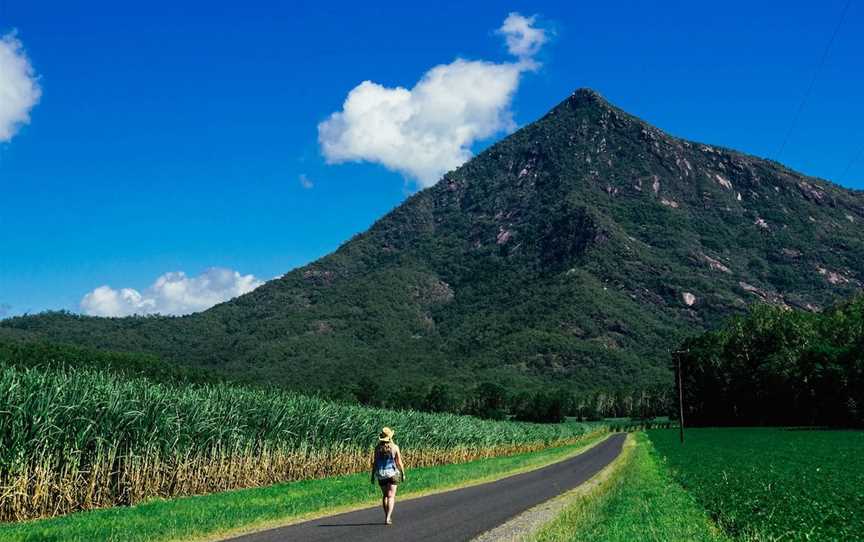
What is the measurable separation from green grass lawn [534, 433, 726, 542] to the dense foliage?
56328 millimetres

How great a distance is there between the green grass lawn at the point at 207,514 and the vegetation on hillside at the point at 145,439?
111 centimetres

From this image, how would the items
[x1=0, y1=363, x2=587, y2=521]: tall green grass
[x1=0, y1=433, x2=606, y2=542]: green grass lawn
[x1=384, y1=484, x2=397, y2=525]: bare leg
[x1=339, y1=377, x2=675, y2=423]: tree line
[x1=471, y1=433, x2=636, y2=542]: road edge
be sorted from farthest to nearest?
[x1=339, y1=377, x2=675, y2=423]: tree line → [x1=0, y1=363, x2=587, y2=521]: tall green grass → [x1=384, y1=484, x2=397, y2=525]: bare leg → [x1=471, y1=433, x2=636, y2=542]: road edge → [x1=0, y1=433, x2=606, y2=542]: green grass lawn

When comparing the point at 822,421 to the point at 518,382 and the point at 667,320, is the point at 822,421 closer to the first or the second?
the point at 518,382

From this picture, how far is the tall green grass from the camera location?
630 inches

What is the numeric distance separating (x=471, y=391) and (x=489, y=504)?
12620cm

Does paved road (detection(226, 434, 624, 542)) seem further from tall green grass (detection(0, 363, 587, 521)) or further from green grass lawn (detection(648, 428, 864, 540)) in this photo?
tall green grass (detection(0, 363, 587, 521))

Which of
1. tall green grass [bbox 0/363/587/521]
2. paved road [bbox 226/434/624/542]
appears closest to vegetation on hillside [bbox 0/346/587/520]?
tall green grass [bbox 0/363/587/521]

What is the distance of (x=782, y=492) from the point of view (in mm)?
20969

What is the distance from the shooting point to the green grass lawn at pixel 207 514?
12.9 m

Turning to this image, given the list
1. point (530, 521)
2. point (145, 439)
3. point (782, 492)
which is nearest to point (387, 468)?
point (530, 521)

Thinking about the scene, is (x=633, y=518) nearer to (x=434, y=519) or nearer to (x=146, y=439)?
(x=434, y=519)

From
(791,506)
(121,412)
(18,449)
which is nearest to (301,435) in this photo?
(121,412)

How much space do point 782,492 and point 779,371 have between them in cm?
7556

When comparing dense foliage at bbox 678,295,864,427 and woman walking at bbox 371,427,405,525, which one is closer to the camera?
woman walking at bbox 371,427,405,525
